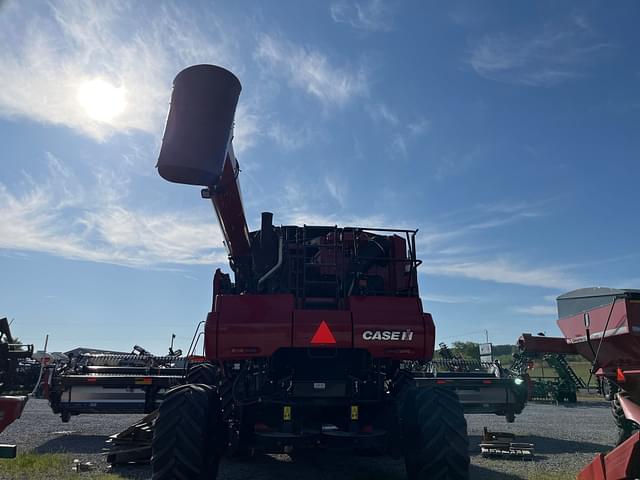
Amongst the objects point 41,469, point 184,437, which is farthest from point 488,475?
point 41,469

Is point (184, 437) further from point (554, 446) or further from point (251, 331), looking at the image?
point (554, 446)

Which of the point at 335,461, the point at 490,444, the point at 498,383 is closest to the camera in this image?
the point at 335,461

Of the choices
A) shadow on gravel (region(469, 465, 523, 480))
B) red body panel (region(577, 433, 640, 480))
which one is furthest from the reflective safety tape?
red body panel (region(577, 433, 640, 480))

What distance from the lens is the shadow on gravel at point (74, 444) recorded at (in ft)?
31.2

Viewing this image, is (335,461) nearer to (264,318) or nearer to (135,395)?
(264,318)

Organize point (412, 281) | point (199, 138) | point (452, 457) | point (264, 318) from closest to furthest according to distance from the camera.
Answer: point (199, 138), point (452, 457), point (264, 318), point (412, 281)

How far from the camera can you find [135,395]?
11664 mm

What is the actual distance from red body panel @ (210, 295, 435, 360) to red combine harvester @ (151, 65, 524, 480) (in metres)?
0.01

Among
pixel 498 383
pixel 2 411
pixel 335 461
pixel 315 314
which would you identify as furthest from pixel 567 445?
pixel 2 411

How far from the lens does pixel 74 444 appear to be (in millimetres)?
10281

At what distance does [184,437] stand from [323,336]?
1.89 m

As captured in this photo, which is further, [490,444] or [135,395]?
[135,395]

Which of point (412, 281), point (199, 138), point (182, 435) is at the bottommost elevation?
point (182, 435)

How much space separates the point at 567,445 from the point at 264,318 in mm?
7470
